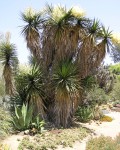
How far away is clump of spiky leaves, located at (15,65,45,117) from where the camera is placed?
564 inches

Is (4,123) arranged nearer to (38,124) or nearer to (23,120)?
(23,120)

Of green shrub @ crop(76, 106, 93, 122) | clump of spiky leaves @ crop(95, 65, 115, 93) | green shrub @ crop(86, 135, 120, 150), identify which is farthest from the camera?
clump of spiky leaves @ crop(95, 65, 115, 93)

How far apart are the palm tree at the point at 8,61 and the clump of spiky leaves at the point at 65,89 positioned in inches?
82.7

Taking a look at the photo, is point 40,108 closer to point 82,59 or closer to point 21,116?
point 21,116

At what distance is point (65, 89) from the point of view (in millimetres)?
14102

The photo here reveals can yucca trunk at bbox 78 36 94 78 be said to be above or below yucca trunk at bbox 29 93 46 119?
above

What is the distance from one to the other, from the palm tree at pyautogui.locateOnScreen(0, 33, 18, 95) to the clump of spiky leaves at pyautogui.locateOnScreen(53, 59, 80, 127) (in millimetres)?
2101

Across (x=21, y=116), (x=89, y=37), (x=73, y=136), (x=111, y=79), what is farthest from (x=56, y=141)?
(x=111, y=79)

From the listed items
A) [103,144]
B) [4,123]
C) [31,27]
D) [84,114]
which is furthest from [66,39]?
[103,144]

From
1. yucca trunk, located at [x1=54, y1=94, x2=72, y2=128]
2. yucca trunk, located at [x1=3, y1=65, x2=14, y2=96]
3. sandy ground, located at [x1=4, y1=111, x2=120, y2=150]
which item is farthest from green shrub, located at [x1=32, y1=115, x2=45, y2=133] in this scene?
yucca trunk, located at [x1=3, y1=65, x2=14, y2=96]

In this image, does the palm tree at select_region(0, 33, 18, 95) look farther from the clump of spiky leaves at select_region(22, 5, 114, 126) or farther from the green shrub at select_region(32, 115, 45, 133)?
the green shrub at select_region(32, 115, 45, 133)

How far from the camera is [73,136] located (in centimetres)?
1295

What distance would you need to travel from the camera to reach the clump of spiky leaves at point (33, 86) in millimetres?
14328

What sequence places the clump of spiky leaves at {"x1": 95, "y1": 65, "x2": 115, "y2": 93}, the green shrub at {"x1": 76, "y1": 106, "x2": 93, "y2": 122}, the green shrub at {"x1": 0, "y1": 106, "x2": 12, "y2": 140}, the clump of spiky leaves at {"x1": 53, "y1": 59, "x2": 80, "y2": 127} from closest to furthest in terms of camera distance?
the green shrub at {"x1": 0, "y1": 106, "x2": 12, "y2": 140} < the clump of spiky leaves at {"x1": 53, "y1": 59, "x2": 80, "y2": 127} < the green shrub at {"x1": 76, "y1": 106, "x2": 93, "y2": 122} < the clump of spiky leaves at {"x1": 95, "y1": 65, "x2": 115, "y2": 93}
